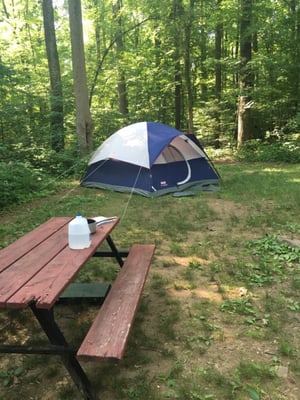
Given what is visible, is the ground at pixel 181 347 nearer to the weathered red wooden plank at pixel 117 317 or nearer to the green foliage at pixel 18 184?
the weathered red wooden plank at pixel 117 317

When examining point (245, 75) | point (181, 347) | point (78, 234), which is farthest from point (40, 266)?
point (245, 75)

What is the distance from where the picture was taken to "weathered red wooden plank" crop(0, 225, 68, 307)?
1.73 metres

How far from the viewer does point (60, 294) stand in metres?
1.69

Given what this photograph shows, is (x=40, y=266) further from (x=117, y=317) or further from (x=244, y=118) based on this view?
(x=244, y=118)

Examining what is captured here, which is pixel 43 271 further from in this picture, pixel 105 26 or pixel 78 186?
pixel 105 26

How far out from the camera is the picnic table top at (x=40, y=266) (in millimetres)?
1635

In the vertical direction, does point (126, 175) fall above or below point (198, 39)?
below

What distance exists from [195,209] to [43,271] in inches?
152

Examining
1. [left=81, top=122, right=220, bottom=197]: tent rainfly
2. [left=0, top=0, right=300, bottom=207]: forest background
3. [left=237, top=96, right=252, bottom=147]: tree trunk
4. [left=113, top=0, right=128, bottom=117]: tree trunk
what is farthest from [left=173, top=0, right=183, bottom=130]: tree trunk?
[left=81, top=122, right=220, bottom=197]: tent rainfly

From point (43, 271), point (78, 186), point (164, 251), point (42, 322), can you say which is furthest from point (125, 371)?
point (78, 186)

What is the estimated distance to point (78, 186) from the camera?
7.46 metres

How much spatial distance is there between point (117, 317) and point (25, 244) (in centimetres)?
94

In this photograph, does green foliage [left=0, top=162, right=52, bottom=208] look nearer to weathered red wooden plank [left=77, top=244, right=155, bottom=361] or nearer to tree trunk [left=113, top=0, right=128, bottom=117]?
weathered red wooden plank [left=77, top=244, right=155, bottom=361]

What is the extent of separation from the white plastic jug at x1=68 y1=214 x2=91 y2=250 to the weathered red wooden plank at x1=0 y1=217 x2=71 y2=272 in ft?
→ 1.09
